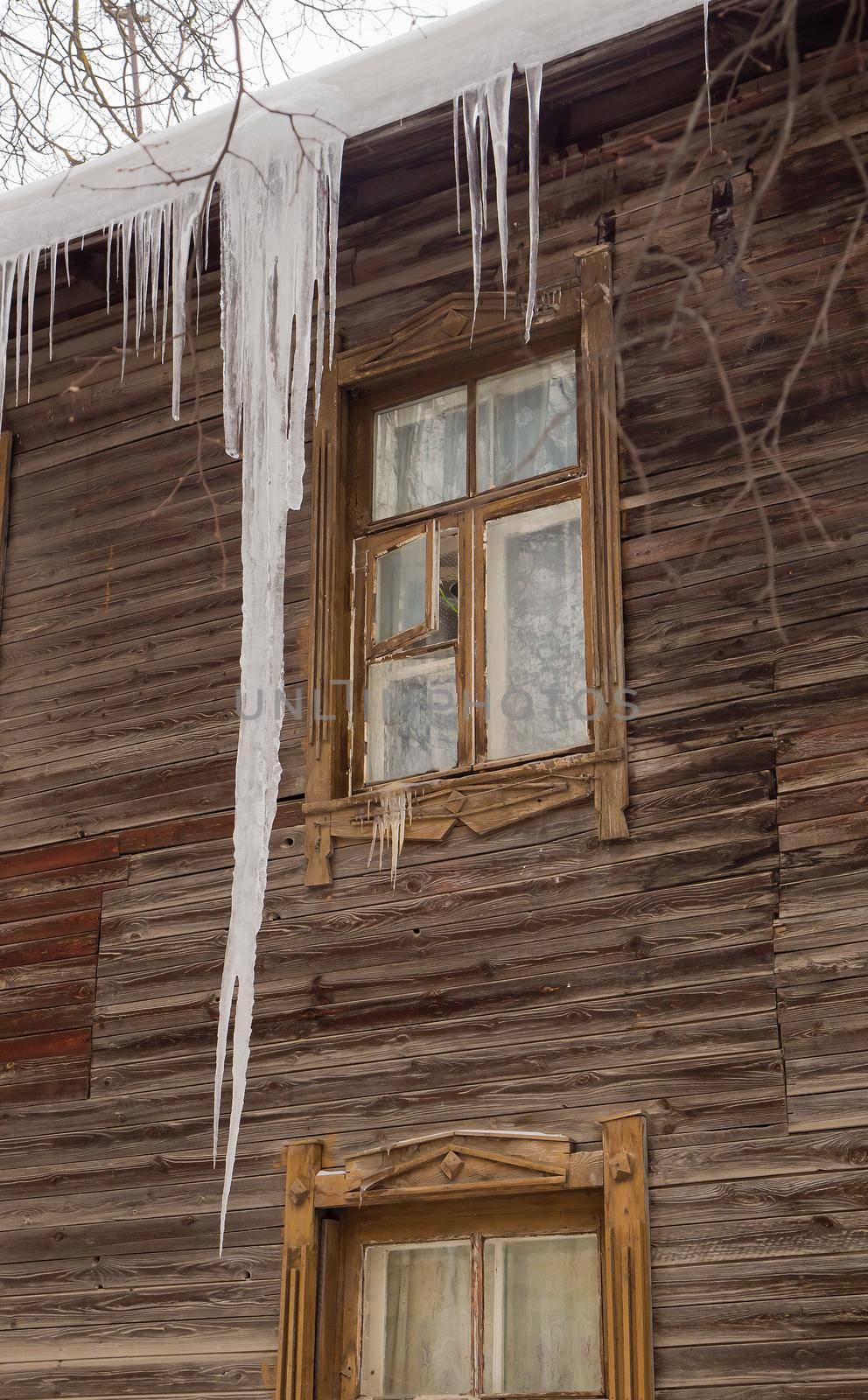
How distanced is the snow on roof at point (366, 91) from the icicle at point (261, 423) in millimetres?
160

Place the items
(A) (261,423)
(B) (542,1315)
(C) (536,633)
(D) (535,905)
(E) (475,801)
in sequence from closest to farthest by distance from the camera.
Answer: (B) (542,1315), (D) (535,905), (E) (475,801), (C) (536,633), (A) (261,423)

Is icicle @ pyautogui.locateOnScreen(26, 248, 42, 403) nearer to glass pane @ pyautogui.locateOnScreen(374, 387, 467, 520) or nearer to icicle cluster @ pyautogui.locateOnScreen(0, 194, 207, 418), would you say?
icicle cluster @ pyautogui.locateOnScreen(0, 194, 207, 418)

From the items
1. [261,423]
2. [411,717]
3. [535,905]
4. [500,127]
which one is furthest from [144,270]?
[535,905]

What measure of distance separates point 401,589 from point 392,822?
92 cm

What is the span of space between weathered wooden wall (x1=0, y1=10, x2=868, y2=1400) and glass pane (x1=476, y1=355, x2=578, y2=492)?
0.33 m

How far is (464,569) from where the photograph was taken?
5.77 metres

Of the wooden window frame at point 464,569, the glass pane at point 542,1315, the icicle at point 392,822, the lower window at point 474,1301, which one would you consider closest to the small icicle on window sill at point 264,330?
the icicle at point 392,822

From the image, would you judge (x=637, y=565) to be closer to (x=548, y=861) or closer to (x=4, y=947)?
(x=548, y=861)

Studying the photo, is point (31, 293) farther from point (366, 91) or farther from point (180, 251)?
point (366, 91)

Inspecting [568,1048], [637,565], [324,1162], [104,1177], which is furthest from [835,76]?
[104,1177]

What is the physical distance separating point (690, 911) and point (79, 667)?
8.77 ft

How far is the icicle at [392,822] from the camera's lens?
17.7 ft

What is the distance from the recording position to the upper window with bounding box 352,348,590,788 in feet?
18.1

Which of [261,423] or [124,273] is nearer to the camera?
[261,423]
